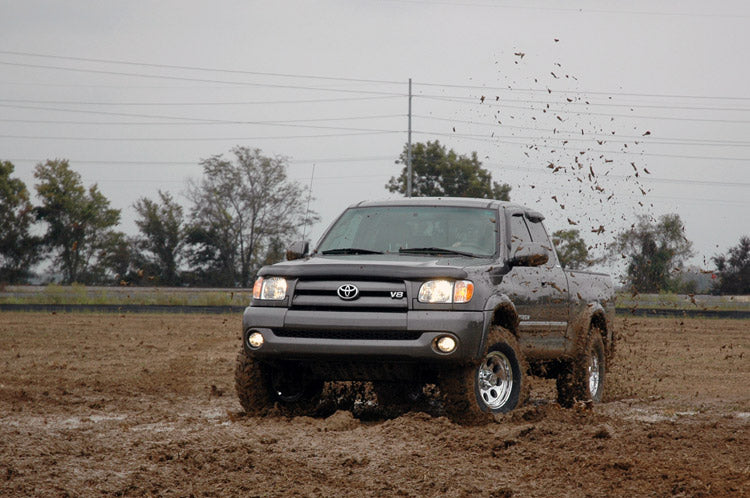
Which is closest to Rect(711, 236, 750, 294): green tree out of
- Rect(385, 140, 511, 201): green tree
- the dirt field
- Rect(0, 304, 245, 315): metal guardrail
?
Rect(385, 140, 511, 201): green tree

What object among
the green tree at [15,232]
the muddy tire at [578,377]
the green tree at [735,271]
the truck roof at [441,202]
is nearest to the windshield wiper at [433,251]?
the truck roof at [441,202]

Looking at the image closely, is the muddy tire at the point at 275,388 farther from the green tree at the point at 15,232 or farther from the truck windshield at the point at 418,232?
the green tree at the point at 15,232

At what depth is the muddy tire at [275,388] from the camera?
30.5ft

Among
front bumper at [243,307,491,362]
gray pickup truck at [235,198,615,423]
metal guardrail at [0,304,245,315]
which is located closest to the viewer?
front bumper at [243,307,491,362]

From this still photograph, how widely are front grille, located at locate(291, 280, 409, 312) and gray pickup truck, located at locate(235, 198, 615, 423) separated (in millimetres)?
11

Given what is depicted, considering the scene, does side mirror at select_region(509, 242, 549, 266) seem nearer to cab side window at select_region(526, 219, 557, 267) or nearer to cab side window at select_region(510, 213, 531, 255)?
cab side window at select_region(510, 213, 531, 255)

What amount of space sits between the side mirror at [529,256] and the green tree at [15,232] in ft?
202

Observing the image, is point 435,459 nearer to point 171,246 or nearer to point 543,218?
point 543,218

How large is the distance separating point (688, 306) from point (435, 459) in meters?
33.7

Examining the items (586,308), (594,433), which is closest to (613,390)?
(586,308)

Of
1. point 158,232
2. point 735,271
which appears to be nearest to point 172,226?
point 158,232

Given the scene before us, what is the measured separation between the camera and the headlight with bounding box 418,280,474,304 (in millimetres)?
8602

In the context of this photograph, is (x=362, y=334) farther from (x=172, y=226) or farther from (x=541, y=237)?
(x=172, y=226)

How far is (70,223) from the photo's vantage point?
71812 millimetres
